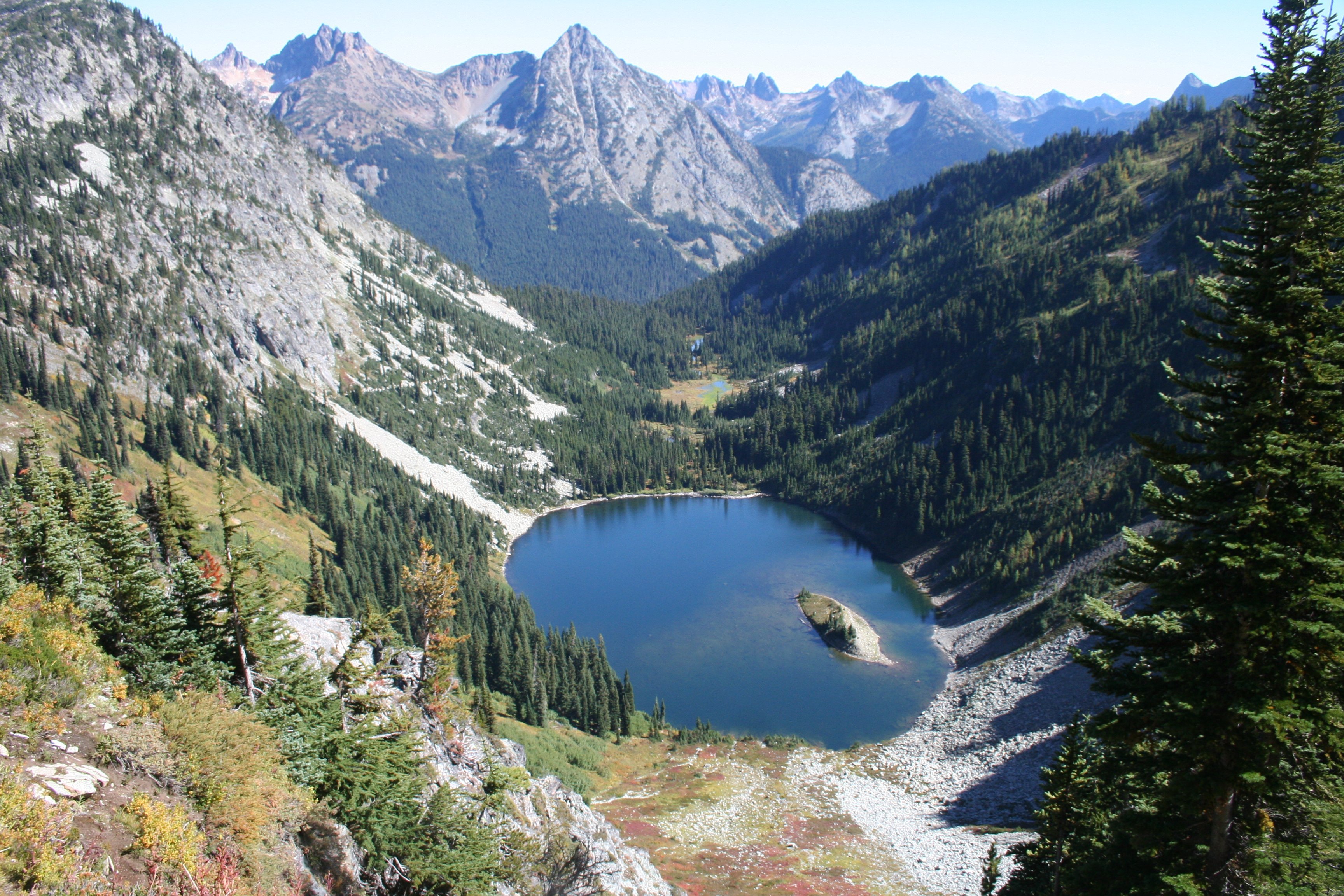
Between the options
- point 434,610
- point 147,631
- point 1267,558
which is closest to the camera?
point 1267,558

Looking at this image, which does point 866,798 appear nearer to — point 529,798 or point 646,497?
point 529,798

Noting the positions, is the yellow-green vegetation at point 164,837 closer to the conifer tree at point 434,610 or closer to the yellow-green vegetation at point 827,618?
the conifer tree at point 434,610

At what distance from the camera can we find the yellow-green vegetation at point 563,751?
63.4 m

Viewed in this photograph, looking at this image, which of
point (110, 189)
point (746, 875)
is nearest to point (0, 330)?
point (110, 189)

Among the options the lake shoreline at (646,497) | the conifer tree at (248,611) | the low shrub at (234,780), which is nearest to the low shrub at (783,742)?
the conifer tree at (248,611)

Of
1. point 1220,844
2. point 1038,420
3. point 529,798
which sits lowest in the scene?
point 529,798

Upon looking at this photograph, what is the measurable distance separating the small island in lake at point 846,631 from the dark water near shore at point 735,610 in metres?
1.24

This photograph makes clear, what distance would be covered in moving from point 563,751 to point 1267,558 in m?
65.9

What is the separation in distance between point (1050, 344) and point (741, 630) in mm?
100640

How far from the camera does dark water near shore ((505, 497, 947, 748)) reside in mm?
88438

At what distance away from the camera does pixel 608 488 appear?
190 meters

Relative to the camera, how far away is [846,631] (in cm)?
10088

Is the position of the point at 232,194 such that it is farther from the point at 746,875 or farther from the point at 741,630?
the point at 746,875

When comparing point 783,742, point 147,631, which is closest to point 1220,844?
point 147,631
